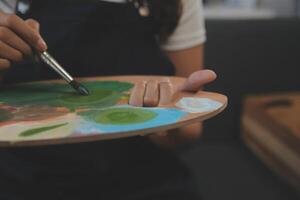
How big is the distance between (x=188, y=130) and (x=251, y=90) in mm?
353

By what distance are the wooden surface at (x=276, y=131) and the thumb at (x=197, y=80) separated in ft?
1.55

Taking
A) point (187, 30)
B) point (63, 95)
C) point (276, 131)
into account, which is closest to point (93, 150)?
point (63, 95)

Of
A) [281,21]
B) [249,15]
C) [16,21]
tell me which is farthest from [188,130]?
[249,15]

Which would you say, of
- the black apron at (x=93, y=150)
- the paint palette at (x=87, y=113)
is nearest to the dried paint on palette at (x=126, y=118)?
the paint palette at (x=87, y=113)

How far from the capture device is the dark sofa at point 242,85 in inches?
30.8

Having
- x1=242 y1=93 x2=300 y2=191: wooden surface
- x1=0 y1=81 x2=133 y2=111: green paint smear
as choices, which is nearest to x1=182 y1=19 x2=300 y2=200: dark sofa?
x1=242 y1=93 x2=300 y2=191: wooden surface

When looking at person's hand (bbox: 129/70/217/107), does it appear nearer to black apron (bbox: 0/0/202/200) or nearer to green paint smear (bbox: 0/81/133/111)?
green paint smear (bbox: 0/81/133/111)

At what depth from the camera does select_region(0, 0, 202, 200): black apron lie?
50 centimetres

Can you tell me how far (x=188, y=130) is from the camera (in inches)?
25.4

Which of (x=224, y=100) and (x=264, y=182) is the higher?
(x=224, y=100)

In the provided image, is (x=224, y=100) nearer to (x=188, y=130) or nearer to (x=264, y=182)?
(x=188, y=130)

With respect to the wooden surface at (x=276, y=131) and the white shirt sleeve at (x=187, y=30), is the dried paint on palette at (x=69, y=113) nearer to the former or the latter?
the white shirt sleeve at (x=187, y=30)

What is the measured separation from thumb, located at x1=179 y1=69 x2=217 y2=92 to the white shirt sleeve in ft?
1.00

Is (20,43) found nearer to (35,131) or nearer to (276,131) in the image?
(35,131)
